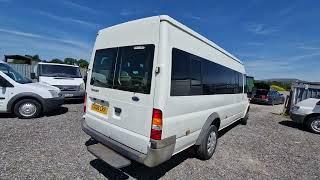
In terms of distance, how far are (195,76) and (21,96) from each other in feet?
19.6

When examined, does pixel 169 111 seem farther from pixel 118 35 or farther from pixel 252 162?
pixel 252 162

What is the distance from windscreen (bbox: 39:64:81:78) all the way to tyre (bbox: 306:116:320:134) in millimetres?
11030

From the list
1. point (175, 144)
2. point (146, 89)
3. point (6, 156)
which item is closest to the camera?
point (146, 89)

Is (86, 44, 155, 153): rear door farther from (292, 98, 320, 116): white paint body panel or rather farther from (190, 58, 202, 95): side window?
(292, 98, 320, 116): white paint body panel

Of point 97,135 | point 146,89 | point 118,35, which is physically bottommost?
point 97,135

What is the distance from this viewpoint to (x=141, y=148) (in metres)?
3.19

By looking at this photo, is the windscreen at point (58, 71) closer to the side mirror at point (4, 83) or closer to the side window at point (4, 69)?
the side window at point (4, 69)

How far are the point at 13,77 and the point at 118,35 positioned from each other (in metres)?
5.41

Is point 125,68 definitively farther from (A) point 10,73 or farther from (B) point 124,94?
(A) point 10,73

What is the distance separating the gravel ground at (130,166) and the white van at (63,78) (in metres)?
3.13

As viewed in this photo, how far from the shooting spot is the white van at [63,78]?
33.0 feet

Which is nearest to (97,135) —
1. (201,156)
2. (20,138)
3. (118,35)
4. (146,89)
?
(146,89)

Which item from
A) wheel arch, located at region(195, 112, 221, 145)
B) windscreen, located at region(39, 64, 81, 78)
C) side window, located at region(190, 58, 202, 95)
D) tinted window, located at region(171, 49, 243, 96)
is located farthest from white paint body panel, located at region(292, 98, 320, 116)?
windscreen, located at region(39, 64, 81, 78)

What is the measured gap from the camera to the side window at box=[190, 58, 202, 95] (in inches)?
152
